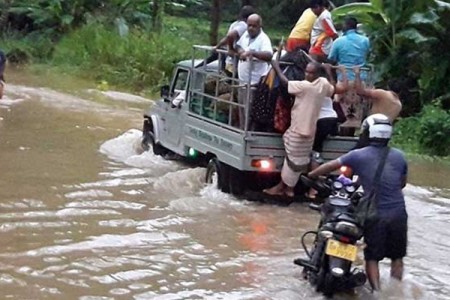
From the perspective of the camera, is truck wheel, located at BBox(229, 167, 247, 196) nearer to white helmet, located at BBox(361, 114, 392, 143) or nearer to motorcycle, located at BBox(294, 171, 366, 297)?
motorcycle, located at BBox(294, 171, 366, 297)

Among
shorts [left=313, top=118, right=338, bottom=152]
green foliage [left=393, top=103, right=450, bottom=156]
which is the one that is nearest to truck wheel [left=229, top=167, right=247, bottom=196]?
shorts [left=313, top=118, right=338, bottom=152]

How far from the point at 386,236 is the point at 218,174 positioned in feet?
14.1

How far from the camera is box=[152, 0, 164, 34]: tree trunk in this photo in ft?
91.9

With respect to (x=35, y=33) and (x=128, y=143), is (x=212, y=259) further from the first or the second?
(x=35, y=33)

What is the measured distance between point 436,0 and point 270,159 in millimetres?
8434

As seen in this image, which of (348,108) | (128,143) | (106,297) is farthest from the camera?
(128,143)

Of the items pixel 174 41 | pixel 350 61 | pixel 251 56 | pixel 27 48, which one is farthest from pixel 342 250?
pixel 27 48

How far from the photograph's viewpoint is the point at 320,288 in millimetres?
7730

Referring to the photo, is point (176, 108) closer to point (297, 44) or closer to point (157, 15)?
point (297, 44)

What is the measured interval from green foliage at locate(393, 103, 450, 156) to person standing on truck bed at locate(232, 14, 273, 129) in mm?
6027

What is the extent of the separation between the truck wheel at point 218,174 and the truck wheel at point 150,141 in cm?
228

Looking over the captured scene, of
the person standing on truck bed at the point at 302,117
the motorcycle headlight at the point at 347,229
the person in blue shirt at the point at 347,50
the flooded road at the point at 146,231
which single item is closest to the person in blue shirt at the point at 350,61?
the person in blue shirt at the point at 347,50

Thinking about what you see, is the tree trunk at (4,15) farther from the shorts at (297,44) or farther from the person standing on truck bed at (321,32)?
Result: the person standing on truck bed at (321,32)

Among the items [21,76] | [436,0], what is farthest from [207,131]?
[21,76]
